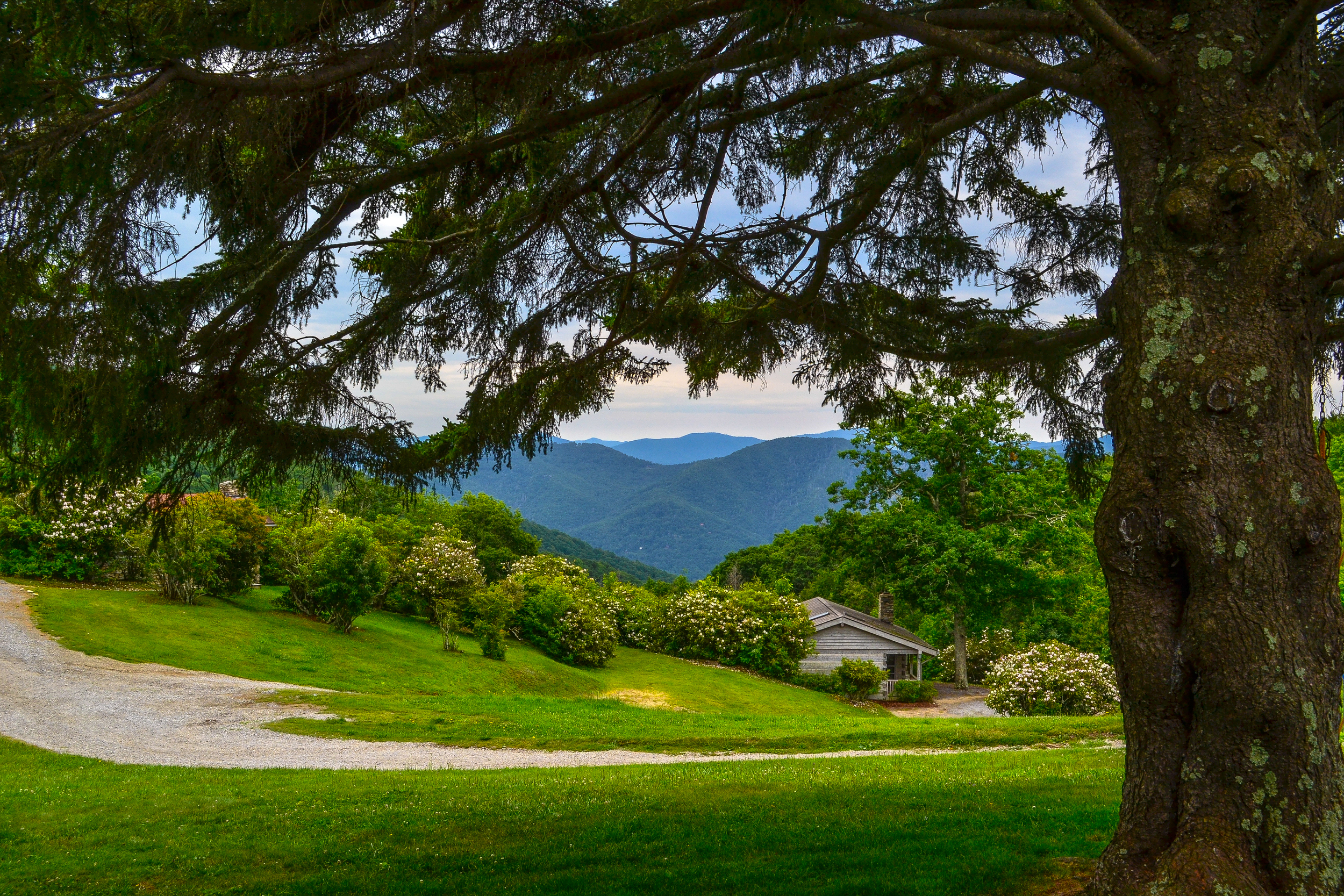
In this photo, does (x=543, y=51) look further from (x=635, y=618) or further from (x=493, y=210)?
(x=635, y=618)

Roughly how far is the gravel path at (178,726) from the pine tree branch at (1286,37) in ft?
32.1

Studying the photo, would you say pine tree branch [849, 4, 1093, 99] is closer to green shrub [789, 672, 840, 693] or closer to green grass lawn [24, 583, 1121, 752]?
green grass lawn [24, 583, 1121, 752]

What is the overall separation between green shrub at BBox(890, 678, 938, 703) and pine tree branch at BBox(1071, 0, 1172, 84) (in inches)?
1031

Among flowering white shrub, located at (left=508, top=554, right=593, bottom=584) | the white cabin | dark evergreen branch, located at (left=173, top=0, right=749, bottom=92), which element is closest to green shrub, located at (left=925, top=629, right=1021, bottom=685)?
the white cabin

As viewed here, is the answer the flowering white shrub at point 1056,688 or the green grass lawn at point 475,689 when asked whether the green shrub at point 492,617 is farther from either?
the flowering white shrub at point 1056,688

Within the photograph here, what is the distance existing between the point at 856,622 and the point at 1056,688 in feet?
39.6

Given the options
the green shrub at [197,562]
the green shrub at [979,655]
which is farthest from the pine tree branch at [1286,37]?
the green shrub at [979,655]

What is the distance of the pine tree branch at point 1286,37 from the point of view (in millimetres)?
2873

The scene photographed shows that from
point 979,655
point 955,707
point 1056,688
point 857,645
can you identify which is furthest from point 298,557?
point 979,655

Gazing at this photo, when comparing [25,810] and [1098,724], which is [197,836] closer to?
[25,810]

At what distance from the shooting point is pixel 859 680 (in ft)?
90.4

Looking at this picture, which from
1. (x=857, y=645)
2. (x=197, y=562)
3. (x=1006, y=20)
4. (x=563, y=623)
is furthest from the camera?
(x=857, y=645)

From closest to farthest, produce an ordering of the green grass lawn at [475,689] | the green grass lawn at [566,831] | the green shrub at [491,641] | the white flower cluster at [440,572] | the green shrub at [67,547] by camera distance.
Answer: the green grass lawn at [566,831] < the green grass lawn at [475,689] < the green shrub at [67,547] < the green shrub at [491,641] < the white flower cluster at [440,572]

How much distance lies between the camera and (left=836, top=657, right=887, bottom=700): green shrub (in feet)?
90.3
